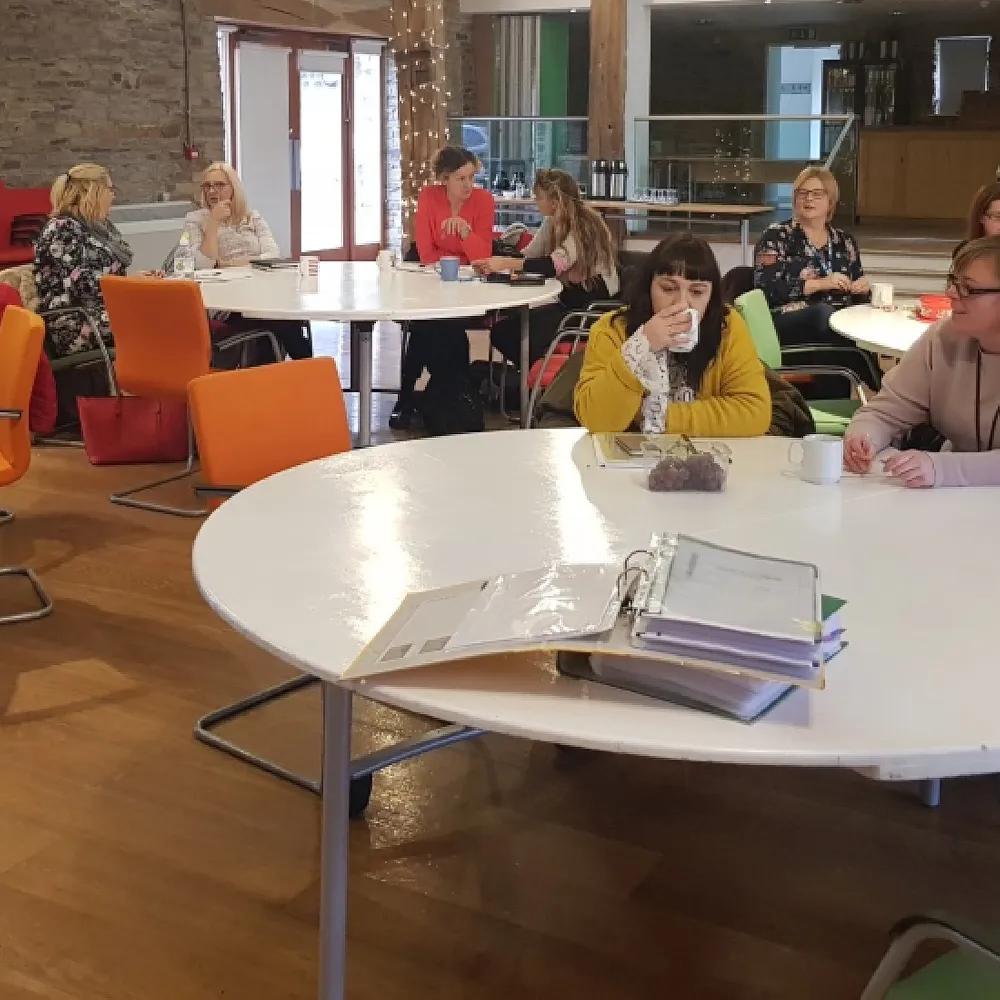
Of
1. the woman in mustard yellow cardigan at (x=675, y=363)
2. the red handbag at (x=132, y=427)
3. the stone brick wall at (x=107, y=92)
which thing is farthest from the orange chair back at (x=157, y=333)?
the stone brick wall at (x=107, y=92)

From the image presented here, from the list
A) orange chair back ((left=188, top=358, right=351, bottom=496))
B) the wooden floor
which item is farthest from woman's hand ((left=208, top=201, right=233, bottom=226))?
orange chair back ((left=188, top=358, right=351, bottom=496))

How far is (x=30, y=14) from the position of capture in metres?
8.43

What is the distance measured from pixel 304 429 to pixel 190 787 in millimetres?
817

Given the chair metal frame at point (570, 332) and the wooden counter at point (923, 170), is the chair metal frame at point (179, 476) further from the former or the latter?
the wooden counter at point (923, 170)

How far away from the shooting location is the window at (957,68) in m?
14.3

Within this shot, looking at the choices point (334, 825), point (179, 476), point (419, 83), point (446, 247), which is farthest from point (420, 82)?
point (334, 825)

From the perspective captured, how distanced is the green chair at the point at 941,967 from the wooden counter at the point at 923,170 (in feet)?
38.6

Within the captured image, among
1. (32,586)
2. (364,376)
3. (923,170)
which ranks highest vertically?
(923,170)

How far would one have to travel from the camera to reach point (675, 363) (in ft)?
9.71

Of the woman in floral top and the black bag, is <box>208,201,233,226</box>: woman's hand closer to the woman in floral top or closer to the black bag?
the woman in floral top

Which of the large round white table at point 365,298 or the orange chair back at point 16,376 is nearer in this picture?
the orange chair back at point 16,376

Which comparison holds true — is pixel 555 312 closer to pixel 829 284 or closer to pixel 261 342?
pixel 829 284

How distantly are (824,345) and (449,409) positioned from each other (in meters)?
1.76

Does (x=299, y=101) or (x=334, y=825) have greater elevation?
(x=299, y=101)
